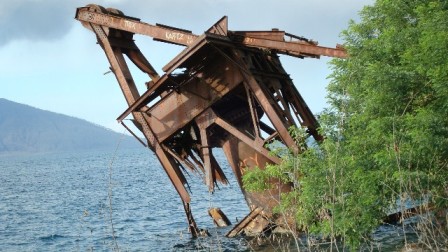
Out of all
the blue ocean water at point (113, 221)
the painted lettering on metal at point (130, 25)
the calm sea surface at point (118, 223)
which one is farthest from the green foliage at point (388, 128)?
the painted lettering on metal at point (130, 25)

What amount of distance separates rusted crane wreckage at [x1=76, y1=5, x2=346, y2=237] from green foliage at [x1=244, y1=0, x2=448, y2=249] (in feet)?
7.01

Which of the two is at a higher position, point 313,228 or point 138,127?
point 138,127

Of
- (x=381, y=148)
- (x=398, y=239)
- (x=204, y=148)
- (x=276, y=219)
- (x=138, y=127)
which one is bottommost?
(x=398, y=239)

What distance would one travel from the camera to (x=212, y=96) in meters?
15.1

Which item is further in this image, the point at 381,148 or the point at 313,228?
the point at 313,228

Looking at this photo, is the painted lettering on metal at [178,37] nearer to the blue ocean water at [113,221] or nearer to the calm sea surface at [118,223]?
the blue ocean water at [113,221]

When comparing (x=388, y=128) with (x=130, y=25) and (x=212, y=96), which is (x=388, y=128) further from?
(x=130, y=25)

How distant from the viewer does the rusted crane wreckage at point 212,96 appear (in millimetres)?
14102

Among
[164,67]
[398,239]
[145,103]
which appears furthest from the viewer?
[145,103]

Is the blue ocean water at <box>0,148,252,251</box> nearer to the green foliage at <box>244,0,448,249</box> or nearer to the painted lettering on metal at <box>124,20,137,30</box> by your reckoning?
the green foliage at <box>244,0,448,249</box>

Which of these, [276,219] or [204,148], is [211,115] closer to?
[204,148]

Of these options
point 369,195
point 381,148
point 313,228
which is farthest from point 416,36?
point 313,228

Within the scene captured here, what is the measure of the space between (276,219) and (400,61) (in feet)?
20.1

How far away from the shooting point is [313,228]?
10.9m
